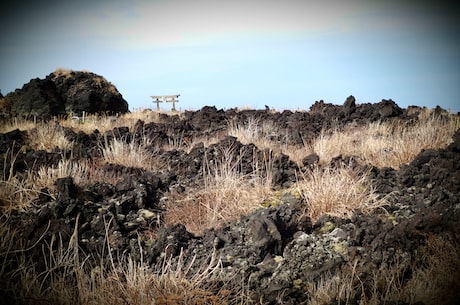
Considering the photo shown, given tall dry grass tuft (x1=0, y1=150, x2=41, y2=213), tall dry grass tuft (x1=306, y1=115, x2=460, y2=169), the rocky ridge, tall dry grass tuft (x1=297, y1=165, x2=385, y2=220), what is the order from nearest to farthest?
the rocky ridge
tall dry grass tuft (x1=297, y1=165, x2=385, y2=220)
tall dry grass tuft (x1=0, y1=150, x2=41, y2=213)
tall dry grass tuft (x1=306, y1=115, x2=460, y2=169)

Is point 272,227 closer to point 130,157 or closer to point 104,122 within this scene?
point 130,157

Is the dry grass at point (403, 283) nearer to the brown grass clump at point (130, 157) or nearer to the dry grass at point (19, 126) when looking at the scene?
the brown grass clump at point (130, 157)

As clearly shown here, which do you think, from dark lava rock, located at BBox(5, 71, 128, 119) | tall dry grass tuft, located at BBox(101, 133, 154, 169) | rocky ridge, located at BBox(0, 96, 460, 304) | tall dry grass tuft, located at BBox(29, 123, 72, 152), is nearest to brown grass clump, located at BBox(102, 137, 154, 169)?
tall dry grass tuft, located at BBox(101, 133, 154, 169)

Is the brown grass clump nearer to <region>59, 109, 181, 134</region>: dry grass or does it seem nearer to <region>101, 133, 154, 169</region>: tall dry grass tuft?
<region>101, 133, 154, 169</region>: tall dry grass tuft

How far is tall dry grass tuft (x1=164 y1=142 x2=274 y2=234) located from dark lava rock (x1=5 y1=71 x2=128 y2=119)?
13.4m

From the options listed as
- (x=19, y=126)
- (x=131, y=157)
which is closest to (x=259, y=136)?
(x=131, y=157)

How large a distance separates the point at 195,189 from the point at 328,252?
2.87 m

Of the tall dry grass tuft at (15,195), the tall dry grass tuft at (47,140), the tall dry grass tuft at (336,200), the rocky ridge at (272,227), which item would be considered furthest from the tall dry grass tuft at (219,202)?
the tall dry grass tuft at (47,140)

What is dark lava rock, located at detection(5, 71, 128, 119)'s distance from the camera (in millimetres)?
17453

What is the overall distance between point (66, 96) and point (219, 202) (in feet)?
52.5

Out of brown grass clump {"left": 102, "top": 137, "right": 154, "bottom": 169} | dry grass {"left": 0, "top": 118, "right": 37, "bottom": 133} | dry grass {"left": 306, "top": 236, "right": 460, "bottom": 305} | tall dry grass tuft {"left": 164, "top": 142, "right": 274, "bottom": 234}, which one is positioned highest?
dry grass {"left": 0, "top": 118, "right": 37, "bottom": 133}

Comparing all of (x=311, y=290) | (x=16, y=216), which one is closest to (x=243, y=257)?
(x=311, y=290)

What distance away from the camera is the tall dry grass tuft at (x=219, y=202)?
17.6 feet

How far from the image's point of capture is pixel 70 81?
19.7 m
